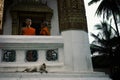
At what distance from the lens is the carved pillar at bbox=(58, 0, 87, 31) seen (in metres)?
6.44

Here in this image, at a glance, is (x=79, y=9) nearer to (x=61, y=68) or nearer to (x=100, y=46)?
(x=61, y=68)

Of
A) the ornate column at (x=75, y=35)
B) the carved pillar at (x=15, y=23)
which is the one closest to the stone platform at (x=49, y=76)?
the ornate column at (x=75, y=35)

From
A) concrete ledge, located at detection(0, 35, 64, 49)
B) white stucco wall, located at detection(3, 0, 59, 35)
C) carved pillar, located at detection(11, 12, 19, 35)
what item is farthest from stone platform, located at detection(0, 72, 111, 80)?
carved pillar, located at detection(11, 12, 19, 35)

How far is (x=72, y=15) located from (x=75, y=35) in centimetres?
61

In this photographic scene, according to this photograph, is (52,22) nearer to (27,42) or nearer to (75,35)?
(75,35)

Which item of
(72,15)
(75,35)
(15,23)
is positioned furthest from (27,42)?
(15,23)

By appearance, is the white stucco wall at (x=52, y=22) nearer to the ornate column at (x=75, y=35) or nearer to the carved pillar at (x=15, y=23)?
the carved pillar at (x=15, y=23)

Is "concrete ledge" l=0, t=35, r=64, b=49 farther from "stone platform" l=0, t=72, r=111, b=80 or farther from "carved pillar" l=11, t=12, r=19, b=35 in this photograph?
"carved pillar" l=11, t=12, r=19, b=35

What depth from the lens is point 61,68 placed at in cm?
599

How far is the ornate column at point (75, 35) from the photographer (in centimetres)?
597

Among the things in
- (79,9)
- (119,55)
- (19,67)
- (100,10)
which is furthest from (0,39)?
(100,10)

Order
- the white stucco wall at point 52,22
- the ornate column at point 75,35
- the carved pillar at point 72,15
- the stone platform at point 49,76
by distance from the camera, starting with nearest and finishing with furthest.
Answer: the stone platform at point 49,76, the ornate column at point 75,35, the carved pillar at point 72,15, the white stucco wall at point 52,22

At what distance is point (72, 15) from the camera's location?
21.4ft

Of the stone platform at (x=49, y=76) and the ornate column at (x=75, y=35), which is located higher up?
the ornate column at (x=75, y=35)
